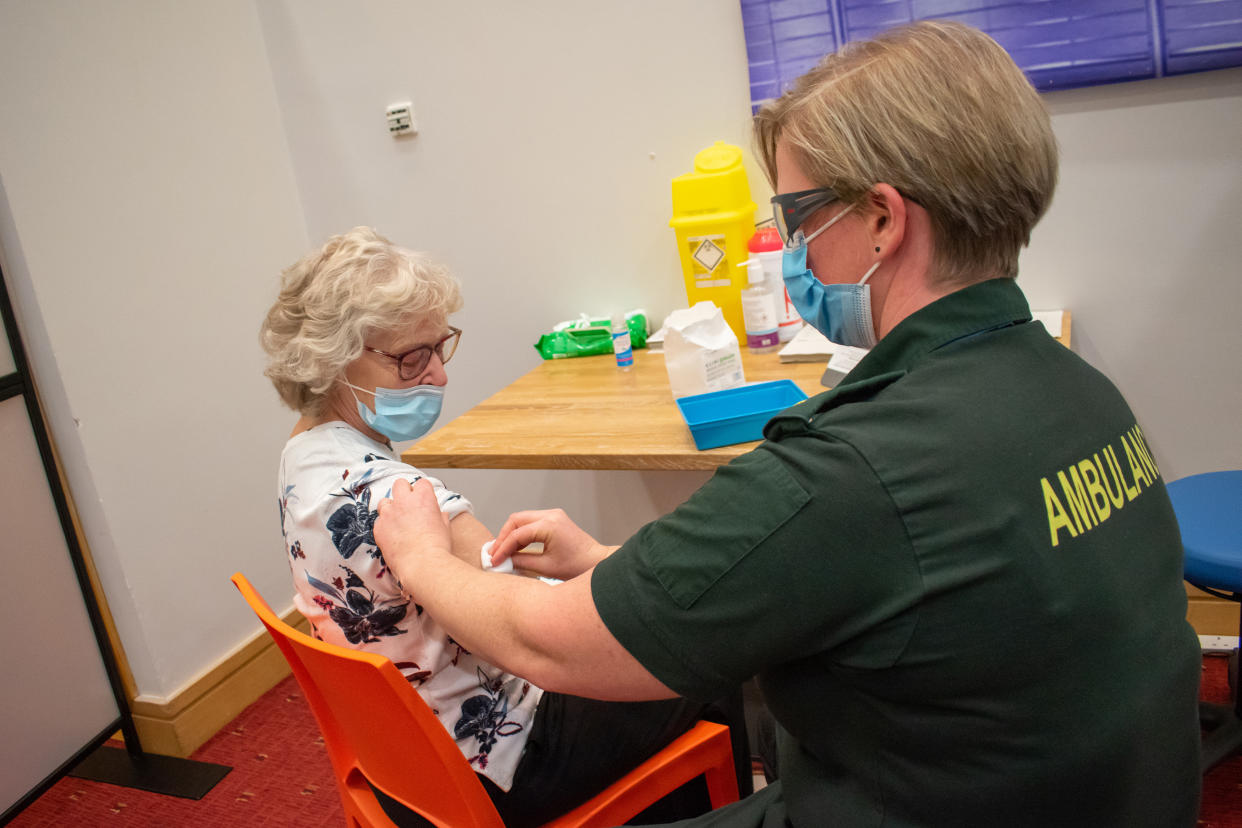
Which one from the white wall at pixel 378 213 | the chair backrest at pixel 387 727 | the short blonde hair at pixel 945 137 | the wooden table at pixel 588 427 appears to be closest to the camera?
the short blonde hair at pixel 945 137

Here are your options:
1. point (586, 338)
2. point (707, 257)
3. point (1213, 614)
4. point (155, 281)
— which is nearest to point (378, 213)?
point (155, 281)

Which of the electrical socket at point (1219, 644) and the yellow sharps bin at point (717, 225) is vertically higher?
the yellow sharps bin at point (717, 225)

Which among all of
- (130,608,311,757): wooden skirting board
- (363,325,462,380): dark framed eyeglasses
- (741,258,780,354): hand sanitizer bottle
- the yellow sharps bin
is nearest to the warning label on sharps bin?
the yellow sharps bin

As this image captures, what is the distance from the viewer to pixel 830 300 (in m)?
1.07

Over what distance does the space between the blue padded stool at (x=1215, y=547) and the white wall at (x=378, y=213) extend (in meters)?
0.49

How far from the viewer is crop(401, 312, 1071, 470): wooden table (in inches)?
68.4

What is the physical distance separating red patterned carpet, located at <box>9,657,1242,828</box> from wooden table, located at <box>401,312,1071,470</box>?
0.94 metres

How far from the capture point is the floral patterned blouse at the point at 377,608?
4.15 ft

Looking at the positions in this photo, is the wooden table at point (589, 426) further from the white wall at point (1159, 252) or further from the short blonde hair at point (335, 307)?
the short blonde hair at point (335, 307)

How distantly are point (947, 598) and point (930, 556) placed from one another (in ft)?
0.13

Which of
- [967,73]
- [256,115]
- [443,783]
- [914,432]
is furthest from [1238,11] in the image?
[256,115]

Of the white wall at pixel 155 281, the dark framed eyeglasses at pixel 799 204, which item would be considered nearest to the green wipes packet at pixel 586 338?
the white wall at pixel 155 281

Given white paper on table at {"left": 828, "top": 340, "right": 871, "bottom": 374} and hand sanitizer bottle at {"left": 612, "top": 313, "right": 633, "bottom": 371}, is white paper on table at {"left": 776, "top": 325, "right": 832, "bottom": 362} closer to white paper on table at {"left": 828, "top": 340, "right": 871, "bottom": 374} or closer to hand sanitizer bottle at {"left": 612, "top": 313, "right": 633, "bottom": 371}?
white paper on table at {"left": 828, "top": 340, "right": 871, "bottom": 374}

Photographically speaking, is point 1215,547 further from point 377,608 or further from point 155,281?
point 155,281
